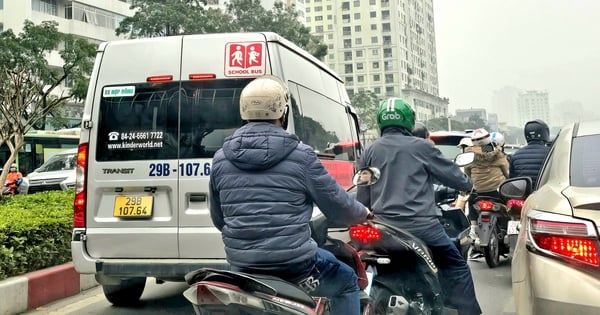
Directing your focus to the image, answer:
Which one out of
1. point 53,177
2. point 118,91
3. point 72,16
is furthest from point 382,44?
point 118,91

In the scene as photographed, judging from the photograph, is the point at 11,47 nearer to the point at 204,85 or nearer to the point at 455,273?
the point at 204,85

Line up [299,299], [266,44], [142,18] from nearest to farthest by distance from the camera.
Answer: [299,299] < [266,44] < [142,18]

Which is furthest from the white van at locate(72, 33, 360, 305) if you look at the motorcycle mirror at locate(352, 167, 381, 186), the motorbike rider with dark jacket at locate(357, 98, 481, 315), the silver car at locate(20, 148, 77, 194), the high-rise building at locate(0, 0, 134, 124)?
the high-rise building at locate(0, 0, 134, 124)

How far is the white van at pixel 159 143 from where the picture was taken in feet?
13.2

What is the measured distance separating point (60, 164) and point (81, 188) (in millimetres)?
13955

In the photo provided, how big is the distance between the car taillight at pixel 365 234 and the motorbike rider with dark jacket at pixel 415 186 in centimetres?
24

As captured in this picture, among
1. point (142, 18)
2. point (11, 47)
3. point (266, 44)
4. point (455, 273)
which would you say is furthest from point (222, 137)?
point (142, 18)

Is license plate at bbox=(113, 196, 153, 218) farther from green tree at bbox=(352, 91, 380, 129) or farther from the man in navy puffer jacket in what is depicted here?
green tree at bbox=(352, 91, 380, 129)

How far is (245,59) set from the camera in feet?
13.2

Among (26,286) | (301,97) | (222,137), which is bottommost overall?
(26,286)

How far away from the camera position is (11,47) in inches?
732

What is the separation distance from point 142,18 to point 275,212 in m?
24.0

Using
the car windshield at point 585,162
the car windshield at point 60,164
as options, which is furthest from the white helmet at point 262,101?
the car windshield at point 60,164

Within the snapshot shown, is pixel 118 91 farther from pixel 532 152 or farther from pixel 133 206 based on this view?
pixel 532 152
